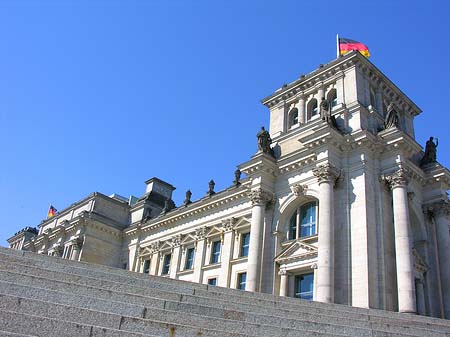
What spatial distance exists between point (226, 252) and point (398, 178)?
14.7 metres

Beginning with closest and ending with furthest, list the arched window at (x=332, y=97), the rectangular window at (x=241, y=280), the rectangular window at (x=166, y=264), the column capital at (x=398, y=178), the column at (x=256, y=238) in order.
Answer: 1. the column capital at (x=398, y=178)
2. the column at (x=256, y=238)
3. the arched window at (x=332, y=97)
4. the rectangular window at (x=241, y=280)
5. the rectangular window at (x=166, y=264)

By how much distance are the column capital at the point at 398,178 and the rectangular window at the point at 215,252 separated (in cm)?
1601

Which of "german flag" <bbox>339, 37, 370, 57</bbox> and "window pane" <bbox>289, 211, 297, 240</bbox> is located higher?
"german flag" <bbox>339, 37, 370, 57</bbox>

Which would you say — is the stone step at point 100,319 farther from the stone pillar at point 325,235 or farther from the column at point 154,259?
the column at point 154,259

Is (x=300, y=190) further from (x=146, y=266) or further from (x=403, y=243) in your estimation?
(x=146, y=266)

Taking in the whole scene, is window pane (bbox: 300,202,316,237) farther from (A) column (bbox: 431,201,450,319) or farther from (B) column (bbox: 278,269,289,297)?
(A) column (bbox: 431,201,450,319)

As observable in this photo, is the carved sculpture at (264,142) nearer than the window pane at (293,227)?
No

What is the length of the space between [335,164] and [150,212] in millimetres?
28608

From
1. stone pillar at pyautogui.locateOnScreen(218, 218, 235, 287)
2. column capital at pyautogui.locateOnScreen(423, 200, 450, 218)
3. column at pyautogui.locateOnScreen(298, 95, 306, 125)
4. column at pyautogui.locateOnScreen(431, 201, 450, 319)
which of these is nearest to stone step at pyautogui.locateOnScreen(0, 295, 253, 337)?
column at pyautogui.locateOnScreen(431, 201, 450, 319)

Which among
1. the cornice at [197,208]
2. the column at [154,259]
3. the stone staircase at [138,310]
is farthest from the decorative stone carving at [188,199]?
the stone staircase at [138,310]

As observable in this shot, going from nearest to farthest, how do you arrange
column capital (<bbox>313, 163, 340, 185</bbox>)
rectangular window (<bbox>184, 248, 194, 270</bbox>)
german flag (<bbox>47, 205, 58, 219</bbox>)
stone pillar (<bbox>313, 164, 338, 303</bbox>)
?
stone pillar (<bbox>313, 164, 338, 303</bbox>) → column capital (<bbox>313, 163, 340, 185</bbox>) → rectangular window (<bbox>184, 248, 194, 270</bbox>) → german flag (<bbox>47, 205, 58, 219</bbox>)

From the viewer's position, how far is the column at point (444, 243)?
25.9 meters

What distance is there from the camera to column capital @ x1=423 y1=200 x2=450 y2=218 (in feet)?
92.4

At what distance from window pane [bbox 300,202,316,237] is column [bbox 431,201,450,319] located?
7.87 metres
